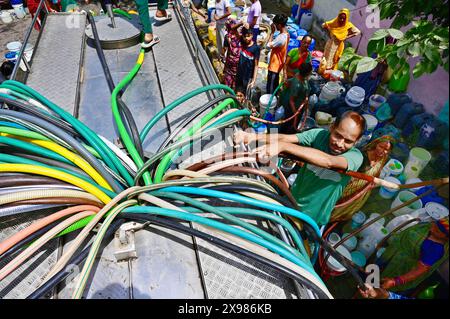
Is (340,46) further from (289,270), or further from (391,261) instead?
(289,270)

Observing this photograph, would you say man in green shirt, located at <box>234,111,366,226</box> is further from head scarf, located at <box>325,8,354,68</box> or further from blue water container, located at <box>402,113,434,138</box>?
head scarf, located at <box>325,8,354,68</box>

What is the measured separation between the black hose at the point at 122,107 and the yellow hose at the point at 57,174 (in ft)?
1.84

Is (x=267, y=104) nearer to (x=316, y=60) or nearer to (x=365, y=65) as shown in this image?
(x=316, y=60)

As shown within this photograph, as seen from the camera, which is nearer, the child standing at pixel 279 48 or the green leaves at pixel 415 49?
the green leaves at pixel 415 49

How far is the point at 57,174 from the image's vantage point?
2139mm

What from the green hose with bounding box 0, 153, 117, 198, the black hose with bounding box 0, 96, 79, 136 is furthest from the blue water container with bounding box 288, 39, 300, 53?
the green hose with bounding box 0, 153, 117, 198

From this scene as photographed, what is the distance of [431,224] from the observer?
2.44 meters

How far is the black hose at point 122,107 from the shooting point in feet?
8.84

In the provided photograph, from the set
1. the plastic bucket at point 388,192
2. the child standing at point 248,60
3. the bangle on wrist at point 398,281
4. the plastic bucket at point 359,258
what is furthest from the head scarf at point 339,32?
the bangle on wrist at point 398,281

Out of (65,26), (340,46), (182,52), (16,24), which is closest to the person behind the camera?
(182,52)

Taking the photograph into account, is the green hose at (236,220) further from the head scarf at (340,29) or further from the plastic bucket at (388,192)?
the head scarf at (340,29)

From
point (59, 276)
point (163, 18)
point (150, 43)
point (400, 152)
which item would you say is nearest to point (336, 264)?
point (59, 276)
